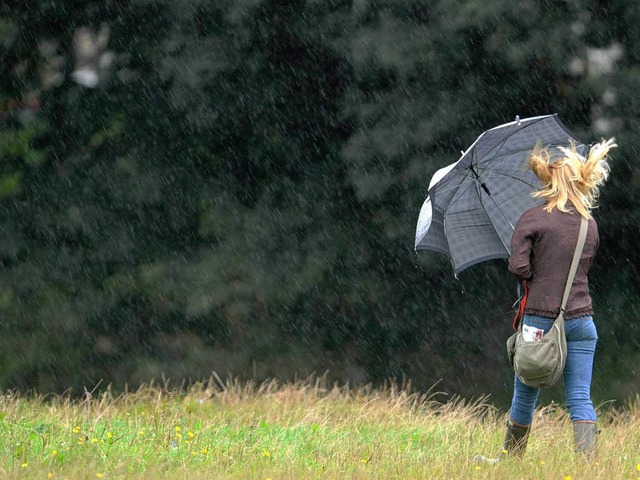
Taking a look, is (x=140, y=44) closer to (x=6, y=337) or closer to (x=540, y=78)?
(x=6, y=337)

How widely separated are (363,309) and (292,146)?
1.61 metres

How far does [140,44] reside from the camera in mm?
9164

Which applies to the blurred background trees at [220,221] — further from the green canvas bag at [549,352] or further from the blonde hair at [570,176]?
the green canvas bag at [549,352]

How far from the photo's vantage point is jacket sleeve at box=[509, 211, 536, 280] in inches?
180

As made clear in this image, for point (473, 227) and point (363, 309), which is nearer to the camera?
point (473, 227)

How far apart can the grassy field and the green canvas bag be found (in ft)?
1.45

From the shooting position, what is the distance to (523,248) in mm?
4590

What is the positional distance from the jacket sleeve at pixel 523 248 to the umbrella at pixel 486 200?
0.65 metres

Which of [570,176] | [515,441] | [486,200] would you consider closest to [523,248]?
[570,176]

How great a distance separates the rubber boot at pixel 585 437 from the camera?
4730 millimetres

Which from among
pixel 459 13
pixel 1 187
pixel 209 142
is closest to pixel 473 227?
pixel 459 13

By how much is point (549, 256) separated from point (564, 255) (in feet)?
0.22

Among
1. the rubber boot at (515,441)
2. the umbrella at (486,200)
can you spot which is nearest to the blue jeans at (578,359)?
the rubber boot at (515,441)

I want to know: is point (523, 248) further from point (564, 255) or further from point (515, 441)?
point (515, 441)
